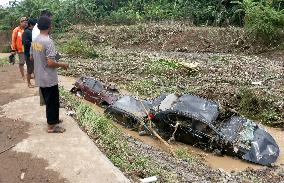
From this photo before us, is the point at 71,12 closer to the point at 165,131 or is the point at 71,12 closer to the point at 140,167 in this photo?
the point at 165,131

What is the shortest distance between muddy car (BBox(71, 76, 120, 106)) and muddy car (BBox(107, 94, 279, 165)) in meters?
2.18

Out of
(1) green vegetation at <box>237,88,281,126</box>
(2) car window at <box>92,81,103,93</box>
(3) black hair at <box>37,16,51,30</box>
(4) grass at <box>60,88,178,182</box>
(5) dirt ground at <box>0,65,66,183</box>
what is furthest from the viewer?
(2) car window at <box>92,81,103,93</box>

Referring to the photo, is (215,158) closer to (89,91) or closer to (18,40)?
(89,91)

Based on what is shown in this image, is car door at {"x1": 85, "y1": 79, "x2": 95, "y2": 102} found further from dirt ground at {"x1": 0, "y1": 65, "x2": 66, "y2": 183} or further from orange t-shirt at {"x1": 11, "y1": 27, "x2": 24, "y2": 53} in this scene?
dirt ground at {"x1": 0, "y1": 65, "x2": 66, "y2": 183}

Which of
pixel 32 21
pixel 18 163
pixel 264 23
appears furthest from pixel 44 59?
pixel 264 23

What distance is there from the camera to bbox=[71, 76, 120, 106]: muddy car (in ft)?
46.5

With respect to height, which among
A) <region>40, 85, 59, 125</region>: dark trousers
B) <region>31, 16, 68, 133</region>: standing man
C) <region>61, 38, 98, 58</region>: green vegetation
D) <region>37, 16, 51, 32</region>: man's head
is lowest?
<region>61, 38, 98, 58</region>: green vegetation

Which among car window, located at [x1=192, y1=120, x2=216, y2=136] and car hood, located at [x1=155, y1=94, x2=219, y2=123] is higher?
car hood, located at [x1=155, y1=94, x2=219, y2=123]

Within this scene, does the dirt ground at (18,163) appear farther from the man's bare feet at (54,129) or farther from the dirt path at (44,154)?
the man's bare feet at (54,129)

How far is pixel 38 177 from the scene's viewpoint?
261 inches

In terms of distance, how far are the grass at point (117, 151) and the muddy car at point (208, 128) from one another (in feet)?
7.75

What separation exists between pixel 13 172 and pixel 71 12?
91.7 ft

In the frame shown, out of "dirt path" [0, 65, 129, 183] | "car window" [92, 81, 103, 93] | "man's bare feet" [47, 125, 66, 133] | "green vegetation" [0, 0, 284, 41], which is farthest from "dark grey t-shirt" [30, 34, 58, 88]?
"green vegetation" [0, 0, 284, 41]

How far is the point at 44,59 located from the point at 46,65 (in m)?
0.12
